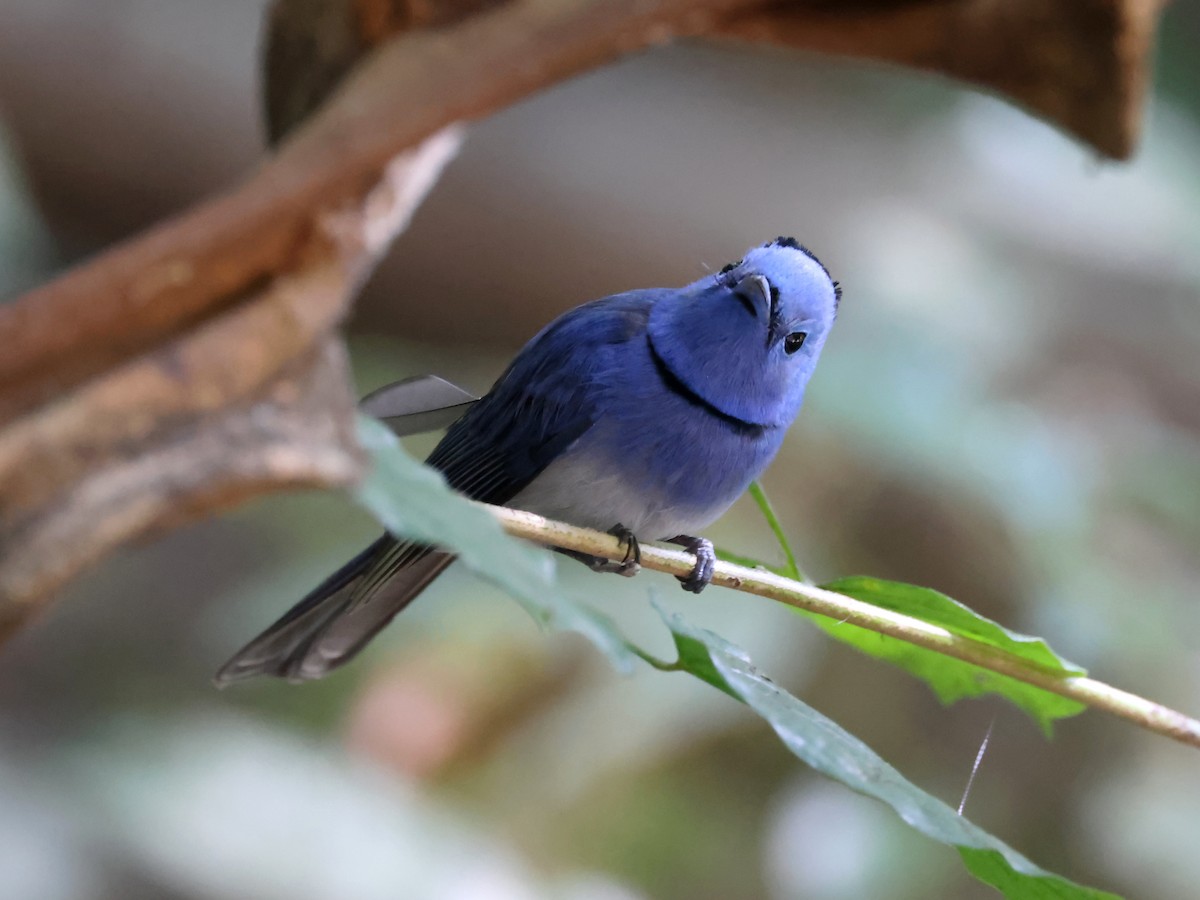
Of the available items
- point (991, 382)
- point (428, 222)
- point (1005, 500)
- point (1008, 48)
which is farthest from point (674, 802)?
point (1008, 48)

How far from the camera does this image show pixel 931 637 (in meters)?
1.25

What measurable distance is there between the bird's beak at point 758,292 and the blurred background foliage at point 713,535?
121 centimetres

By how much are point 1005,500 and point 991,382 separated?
0.77 meters

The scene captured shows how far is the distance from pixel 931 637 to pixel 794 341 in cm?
55

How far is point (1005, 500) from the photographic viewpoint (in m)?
2.92

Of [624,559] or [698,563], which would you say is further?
[698,563]

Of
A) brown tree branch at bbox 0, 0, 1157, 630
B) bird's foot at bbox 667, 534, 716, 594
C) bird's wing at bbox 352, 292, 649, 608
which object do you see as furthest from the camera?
bird's wing at bbox 352, 292, 649, 608

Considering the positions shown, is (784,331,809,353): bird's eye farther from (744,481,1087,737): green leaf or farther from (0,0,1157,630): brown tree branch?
(0,0,1157,630): brown tree branch

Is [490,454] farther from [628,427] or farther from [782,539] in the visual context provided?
[782,539]

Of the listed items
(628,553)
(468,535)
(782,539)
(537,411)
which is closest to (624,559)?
(628,553)

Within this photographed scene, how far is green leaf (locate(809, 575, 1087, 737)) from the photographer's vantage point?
1229mm

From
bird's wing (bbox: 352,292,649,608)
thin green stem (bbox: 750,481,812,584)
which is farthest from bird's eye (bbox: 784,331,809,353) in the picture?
thin green stem (bbox: 750,481,812,584)

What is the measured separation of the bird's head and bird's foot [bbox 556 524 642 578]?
219mm

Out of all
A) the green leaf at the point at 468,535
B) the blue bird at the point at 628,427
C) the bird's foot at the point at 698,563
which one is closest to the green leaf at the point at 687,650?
the green leaf at the point at 468,535
